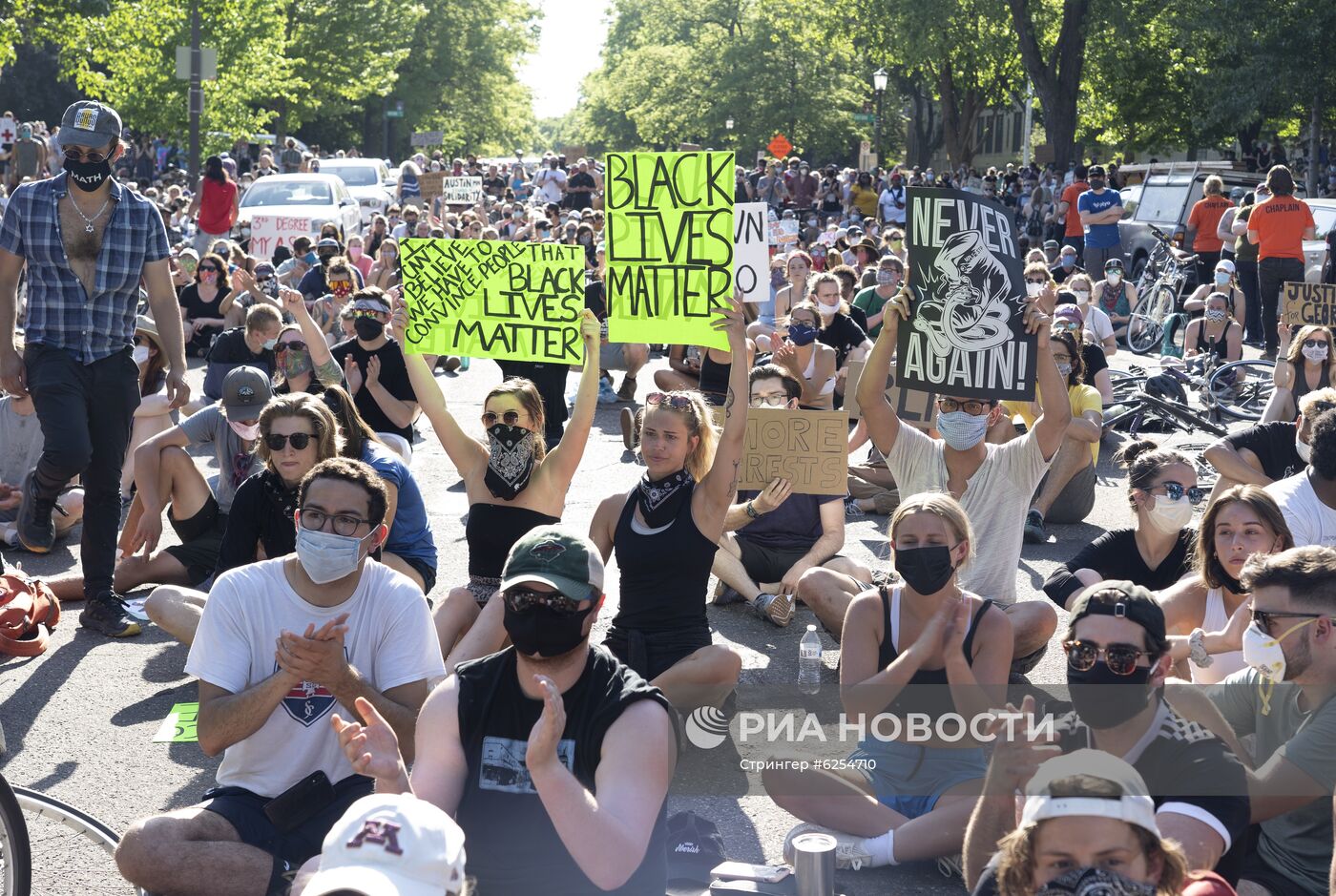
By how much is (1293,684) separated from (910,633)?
4.40 ft

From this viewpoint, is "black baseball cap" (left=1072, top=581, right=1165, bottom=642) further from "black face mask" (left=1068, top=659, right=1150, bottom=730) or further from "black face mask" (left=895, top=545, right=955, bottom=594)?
"black face mask" (left=895, top=545, right=955, bottom=594)

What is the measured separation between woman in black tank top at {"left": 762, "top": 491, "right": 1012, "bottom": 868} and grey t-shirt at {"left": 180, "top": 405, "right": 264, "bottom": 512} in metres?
3.51

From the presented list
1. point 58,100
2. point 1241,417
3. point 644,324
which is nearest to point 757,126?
point 58,100

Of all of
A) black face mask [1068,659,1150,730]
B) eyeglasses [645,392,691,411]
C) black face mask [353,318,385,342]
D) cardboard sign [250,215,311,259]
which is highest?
cardboard sign [250,215,311,259]

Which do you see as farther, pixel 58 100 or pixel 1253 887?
pixel 58 100

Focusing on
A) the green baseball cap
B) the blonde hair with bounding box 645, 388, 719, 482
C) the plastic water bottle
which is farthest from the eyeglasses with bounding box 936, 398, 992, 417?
the green baseball cap

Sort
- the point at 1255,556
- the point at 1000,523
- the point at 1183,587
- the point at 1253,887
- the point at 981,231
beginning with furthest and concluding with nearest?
the point at 981,231, the point at 1000,523, the point at 1183,587, the point at 1255,556, the point at 1253,887

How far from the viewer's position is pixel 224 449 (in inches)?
303

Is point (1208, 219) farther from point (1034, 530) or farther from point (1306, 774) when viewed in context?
point (1306, 774)

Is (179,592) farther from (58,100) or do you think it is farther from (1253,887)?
(58,100)

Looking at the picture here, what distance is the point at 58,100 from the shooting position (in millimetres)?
56344

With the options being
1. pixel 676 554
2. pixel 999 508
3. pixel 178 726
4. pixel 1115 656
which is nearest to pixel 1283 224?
pixel 999 508

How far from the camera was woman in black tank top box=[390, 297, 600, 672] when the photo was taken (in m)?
6.60

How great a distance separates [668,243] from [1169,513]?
9.14 ft
